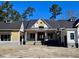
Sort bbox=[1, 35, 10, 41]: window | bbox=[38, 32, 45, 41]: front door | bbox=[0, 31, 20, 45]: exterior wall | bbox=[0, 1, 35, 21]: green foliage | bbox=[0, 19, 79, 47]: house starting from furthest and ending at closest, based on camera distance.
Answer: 1. bbox=[0, 1, 35, 21]: green foliage
2. bbox=[38, 32, 45, 41]: front door
3. bbox=[0, 19, 79, 47]: house
4. bbox=[1, 35, 10, 41]: window
5. bbox=[0, 31, 20, 45]: exterior wall

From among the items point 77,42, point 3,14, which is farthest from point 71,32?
point 3,14

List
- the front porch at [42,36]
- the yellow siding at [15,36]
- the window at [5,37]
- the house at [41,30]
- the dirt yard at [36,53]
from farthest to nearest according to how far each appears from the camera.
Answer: the front porch at [42,36] → the house at [41,30] → the window at [5,37] → the yellow siding at [15,36] → the dirt yard at [36,53]

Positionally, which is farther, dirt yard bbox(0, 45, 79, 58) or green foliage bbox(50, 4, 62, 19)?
green foliage bbox(50, 4, 62, 19)

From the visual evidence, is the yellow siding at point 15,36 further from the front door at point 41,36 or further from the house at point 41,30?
the front door at point 41,36

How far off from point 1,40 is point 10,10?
37748 mm

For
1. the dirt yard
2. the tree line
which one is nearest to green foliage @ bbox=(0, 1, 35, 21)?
the tree line

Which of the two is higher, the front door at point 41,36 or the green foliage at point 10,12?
the green foliage at point 10,12

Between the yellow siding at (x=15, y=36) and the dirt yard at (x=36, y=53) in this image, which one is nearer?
the dirt yard at (x=36, y=53)

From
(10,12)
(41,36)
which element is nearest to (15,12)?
(10,12)

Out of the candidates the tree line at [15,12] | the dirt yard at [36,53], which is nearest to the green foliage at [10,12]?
the tree line at [15,12]

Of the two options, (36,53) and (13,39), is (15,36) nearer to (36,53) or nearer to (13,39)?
(13,39)

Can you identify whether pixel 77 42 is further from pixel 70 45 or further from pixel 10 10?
pixel 10 10

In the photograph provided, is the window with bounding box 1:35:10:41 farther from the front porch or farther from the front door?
the front door

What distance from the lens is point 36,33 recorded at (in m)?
46.9
